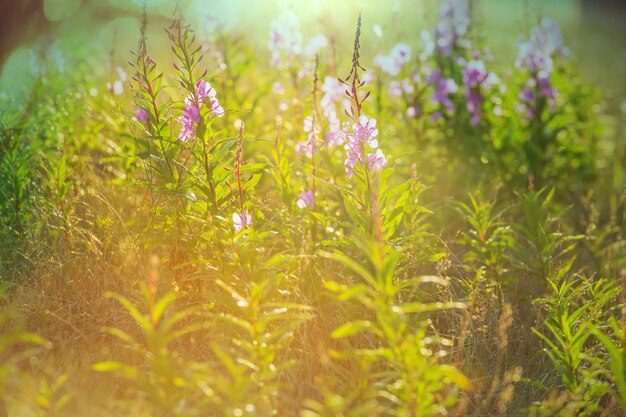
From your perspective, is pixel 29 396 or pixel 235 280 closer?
pixel 29 396

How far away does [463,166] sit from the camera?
5324 millimetres

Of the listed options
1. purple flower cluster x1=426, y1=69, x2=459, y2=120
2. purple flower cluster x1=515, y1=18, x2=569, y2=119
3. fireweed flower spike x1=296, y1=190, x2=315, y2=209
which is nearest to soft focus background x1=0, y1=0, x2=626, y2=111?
purple flower cluster x1=515, y1=18, x2=569, y2=119

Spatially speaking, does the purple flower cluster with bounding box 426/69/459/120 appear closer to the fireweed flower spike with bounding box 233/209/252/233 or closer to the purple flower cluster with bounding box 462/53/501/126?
the purple flower cluster with bounding box 462/53/501/126

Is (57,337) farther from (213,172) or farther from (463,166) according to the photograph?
(463,166)

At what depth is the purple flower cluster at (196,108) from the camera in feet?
10.3

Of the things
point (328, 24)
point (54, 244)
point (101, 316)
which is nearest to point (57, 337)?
point (101, 316)

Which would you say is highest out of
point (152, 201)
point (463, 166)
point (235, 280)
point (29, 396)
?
point (463, 166)

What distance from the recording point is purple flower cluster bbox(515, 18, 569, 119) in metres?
5.30

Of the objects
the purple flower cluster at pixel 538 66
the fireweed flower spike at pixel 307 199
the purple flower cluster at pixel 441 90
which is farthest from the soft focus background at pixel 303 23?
the fireweed flower spike at pixel 307 199

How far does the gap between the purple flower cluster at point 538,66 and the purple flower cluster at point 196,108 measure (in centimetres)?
303

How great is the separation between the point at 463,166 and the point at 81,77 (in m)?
3.36

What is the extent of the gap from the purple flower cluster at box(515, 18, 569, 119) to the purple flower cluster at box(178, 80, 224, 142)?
3035 millimetres

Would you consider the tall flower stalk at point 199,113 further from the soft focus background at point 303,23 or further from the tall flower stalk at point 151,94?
the soft focus background at point 303,23

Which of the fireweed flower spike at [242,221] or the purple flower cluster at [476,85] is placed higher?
the purple flower cluster at [476,85]
